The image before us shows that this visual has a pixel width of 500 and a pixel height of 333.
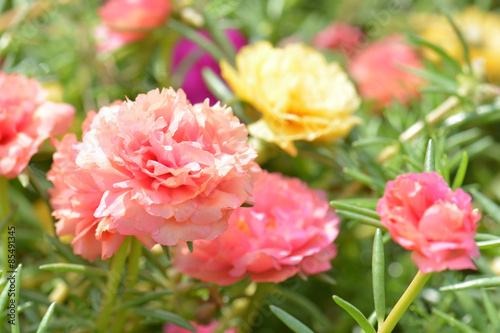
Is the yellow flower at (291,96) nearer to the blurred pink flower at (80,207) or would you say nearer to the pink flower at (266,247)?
the pink flower at (266,247)

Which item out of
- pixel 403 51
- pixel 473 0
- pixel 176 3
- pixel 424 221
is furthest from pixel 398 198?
pixel 473 0

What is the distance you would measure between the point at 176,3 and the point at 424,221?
17.9 inches

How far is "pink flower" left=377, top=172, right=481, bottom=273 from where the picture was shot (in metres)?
0.32

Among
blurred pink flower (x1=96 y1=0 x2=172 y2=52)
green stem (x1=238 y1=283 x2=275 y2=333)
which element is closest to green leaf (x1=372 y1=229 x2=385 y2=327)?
green stem (x1=238 y1=283 x2=275 y2=333)

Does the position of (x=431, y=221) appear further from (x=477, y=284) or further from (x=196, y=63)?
(x=196, y=63)

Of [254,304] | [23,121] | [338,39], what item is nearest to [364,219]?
[254,304]

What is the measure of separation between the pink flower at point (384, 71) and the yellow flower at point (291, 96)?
0.25 m

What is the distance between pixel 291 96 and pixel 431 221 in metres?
0.24

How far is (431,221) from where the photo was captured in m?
0.32

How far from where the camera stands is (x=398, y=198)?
13.6 inches

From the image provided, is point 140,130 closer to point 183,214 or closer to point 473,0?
point 183,214

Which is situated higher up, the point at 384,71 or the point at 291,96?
the point at 291,96

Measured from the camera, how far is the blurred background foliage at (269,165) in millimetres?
471

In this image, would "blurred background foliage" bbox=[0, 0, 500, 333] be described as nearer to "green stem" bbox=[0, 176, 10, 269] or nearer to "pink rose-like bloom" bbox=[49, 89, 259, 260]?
"green stem" bbox=[0, 176, 10, 269]
